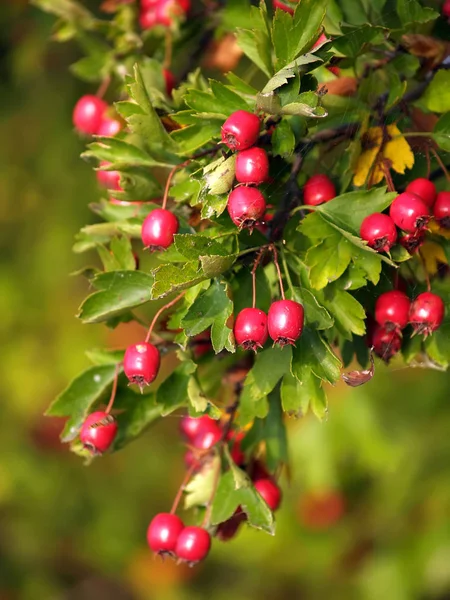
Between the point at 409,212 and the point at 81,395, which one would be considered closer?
the point at 409,212

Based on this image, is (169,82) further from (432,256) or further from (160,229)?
(432,256)

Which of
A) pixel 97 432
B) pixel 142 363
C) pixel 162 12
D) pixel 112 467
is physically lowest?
pixel 112 467

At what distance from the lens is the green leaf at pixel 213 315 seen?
3.42 feet

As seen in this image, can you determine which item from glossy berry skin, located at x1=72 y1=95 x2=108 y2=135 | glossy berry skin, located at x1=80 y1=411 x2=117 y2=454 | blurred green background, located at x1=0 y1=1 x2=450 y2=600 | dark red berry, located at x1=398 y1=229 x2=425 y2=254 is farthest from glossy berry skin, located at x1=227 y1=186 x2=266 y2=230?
blurred green background, located at x1=0 y1=1 x2=450 y2=600

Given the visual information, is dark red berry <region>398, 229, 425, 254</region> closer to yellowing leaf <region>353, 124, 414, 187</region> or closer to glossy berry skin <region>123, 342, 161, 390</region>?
yellowing leaf <region>353, 124, 414, 187</region>

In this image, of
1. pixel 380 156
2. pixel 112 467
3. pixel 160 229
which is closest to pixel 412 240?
pixel 380 156

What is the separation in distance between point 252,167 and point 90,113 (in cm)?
77

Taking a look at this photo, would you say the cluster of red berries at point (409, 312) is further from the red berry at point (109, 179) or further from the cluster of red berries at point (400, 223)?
the red berry at point (109, 179)

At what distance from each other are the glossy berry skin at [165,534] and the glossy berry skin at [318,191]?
595 mm

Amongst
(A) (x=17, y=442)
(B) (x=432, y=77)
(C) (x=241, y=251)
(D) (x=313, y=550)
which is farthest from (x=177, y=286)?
(A) (x=17, y=442)

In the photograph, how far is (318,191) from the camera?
1.12 metres

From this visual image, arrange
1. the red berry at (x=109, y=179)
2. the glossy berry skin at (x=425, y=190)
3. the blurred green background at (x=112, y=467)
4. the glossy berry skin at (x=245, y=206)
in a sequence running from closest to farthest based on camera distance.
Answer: the glossy berry skin at (x=245, y=206) < the glossy berry skin at (x=425, y=190) < the red berry at (x=109, y=179) < the blurred green background at (x=112, y=467)

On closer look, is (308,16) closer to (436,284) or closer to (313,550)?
(436,284)

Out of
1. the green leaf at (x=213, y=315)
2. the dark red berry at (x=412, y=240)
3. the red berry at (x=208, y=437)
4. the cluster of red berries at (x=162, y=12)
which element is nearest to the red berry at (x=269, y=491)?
the red berry at (x=208, y=437)
